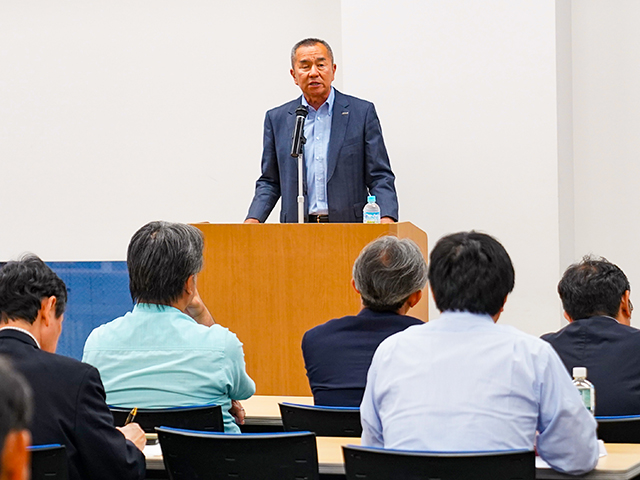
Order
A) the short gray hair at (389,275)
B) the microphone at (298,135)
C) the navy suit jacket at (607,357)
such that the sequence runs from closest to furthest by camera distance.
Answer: the navy suit jacket at (607,357) → the short gray hair at (389,275) → the microphone at (298,135)

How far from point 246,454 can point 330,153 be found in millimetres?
2737

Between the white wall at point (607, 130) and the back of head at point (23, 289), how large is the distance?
398cm

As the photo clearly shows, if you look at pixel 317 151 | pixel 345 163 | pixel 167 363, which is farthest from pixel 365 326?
pixel 317 151

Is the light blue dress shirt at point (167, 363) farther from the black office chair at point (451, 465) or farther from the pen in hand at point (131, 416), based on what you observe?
the black office chair at point (451, 465)

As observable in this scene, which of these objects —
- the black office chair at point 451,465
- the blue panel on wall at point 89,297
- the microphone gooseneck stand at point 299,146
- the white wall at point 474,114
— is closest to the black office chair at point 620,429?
the black office chair at point 451,465

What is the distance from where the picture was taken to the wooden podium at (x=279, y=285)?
399 centimetres

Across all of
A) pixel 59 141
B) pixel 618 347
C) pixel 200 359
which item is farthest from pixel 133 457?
pixel 59 141

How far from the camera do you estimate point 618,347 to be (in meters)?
2.80

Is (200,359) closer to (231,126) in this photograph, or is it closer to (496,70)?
(496,70)

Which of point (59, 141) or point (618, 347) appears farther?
point (59, 141)

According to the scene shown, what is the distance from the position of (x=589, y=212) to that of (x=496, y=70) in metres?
1.09

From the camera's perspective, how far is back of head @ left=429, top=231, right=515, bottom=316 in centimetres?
218

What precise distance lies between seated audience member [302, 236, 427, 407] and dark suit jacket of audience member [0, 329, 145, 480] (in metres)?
0.75

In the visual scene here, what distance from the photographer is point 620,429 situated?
244 centimetres
